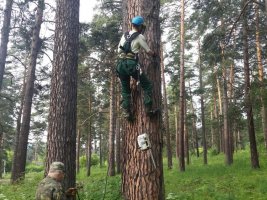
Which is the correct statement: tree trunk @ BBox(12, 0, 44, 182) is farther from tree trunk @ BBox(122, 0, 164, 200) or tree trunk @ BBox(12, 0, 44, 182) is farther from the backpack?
the backpack

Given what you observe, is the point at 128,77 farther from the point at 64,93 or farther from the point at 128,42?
the point at 64,93

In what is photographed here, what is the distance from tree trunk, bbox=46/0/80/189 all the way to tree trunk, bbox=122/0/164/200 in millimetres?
2620

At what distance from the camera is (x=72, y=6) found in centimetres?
784

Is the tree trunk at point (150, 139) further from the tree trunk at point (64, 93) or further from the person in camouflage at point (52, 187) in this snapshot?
the tree trunk at point (64, 93)

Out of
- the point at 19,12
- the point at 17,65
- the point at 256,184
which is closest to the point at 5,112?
the point at 17,65

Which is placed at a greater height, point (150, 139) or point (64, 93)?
point (64, 93)

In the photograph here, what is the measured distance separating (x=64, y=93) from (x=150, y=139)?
11.1 feet

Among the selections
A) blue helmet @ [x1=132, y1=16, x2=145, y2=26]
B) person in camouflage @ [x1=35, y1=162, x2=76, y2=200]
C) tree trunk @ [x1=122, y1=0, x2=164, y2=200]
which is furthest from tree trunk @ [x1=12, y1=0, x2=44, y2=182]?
blue helmet @ [x1=132, y1=16, x2=145, y2=26]

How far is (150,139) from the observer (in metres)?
4.59

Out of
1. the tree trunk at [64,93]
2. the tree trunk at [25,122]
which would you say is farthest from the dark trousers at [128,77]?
the tree trunk at [25,122]

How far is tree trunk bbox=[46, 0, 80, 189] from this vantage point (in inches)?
274

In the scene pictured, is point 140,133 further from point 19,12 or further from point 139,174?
point 19,12

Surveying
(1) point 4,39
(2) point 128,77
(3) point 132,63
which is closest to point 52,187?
(2) point 128,77

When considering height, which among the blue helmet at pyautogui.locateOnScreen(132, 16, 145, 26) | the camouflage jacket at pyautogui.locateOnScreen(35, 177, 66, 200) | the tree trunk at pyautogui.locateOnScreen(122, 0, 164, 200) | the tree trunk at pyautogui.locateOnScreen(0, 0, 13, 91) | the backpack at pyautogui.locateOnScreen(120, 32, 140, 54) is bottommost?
A: the camouflage jacket at pyautogui.locateOnScreen(35, 177, 66, 200)
